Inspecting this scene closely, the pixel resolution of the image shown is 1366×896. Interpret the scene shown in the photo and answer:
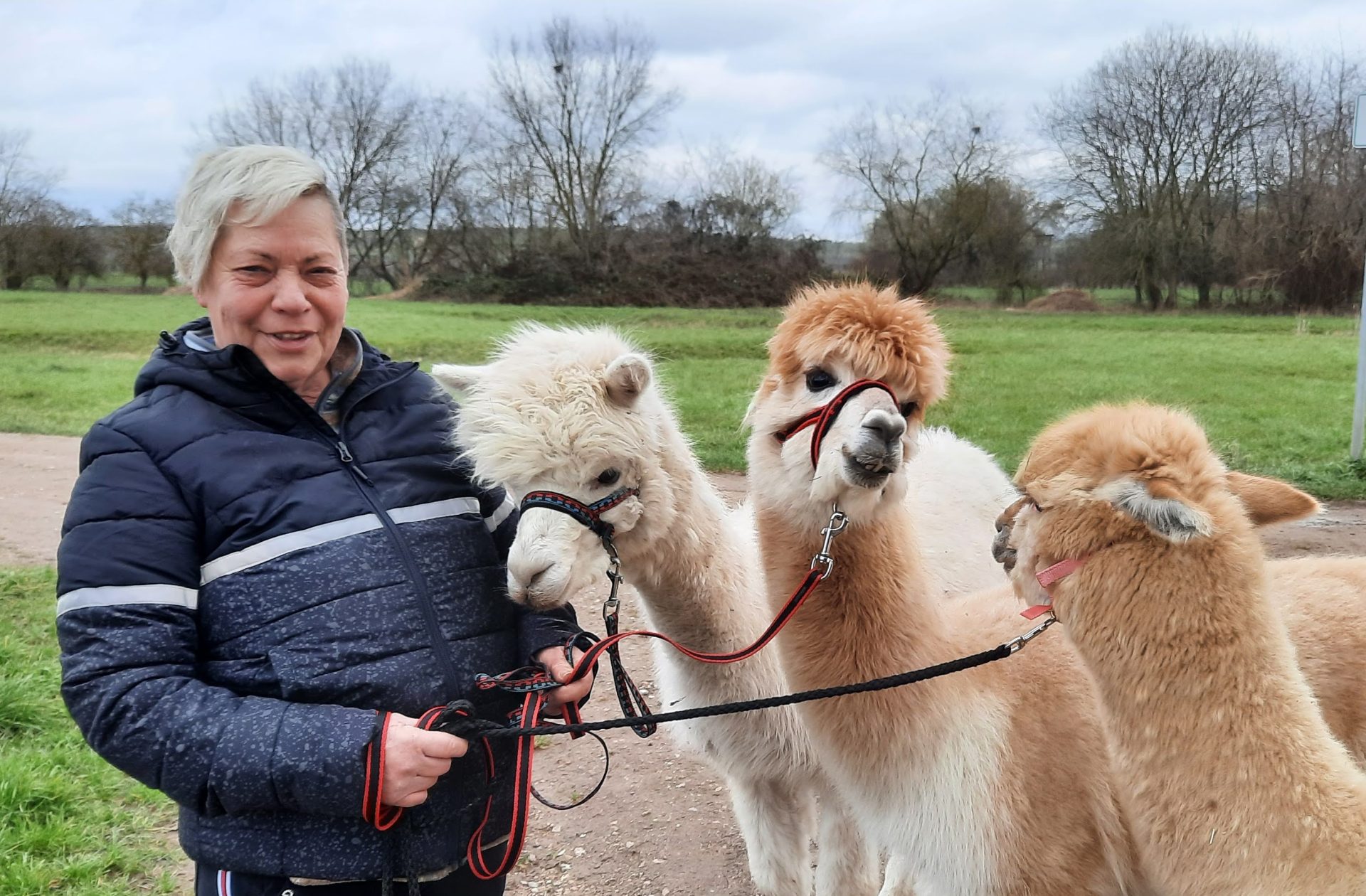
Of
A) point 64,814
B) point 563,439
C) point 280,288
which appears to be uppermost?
point 280,288

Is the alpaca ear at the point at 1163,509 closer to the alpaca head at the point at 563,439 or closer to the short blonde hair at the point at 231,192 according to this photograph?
the alpaca head at the point at 563,439

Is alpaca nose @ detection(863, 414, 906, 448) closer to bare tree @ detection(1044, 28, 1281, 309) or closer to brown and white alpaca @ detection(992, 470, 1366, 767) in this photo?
brown and white alpaca @ detection(992, 470, 1366, 767)

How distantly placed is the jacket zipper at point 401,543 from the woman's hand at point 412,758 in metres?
0.16

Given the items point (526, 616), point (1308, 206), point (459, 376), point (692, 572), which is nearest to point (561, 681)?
point (526, 616)

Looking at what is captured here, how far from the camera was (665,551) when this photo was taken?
7.68 feet

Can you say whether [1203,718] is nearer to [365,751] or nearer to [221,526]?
[365,751]

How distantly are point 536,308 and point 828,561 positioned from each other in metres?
25.6

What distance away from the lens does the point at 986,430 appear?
378 inches

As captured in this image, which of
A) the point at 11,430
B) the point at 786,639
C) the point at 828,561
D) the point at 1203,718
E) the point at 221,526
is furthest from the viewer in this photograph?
the point at 11,430

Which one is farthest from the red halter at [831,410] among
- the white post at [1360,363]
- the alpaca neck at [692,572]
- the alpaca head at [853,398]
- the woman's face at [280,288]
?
the white post at [1360,363]

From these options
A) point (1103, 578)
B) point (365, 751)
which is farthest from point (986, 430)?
point (365, 751)

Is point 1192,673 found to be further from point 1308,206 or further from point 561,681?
point 1308,206

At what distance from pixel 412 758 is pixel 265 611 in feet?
1.09

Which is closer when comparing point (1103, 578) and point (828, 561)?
point (1103, 578)
